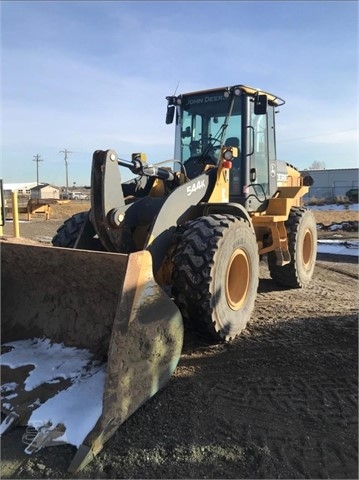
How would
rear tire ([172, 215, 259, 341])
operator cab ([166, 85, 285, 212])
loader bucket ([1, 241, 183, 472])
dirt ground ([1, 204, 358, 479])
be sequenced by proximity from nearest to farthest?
dirt ground ([1, 204, 358, 479]), loader bucket ([1, 241, 183, 472]), rear tire ([172, 215, 259, 341]), operator cab ([166, 85, 285, 212])

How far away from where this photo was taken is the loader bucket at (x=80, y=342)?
2.99 meters

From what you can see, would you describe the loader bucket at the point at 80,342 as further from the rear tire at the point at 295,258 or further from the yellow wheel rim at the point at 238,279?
the rear tire at the point at 295,258

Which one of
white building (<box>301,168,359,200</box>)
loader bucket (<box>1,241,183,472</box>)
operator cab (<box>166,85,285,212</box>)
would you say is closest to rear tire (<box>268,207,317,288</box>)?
operator cab (<box>166,85,285,212</box>)

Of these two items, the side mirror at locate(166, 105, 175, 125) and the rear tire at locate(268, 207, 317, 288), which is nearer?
the side mirror at locate(166, 105, 175, 125)

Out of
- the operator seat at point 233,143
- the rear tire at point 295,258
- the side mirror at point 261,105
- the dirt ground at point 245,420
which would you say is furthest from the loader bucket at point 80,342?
the rear tire at point 295,258

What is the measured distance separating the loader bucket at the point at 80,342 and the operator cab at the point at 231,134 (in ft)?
9.06

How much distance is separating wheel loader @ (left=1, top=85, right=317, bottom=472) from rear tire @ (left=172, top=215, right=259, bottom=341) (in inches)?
0.5

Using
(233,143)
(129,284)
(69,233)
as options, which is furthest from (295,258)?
(129,284)

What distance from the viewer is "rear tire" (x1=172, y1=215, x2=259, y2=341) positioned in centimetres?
418

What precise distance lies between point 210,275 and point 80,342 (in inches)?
51.1

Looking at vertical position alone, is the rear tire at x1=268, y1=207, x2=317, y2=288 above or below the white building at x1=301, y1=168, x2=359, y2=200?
below

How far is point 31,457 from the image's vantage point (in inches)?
110

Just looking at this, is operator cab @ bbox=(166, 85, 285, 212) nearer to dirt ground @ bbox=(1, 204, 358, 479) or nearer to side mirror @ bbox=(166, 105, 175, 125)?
side mirror @ bbox=(166, 105, 175, 125)

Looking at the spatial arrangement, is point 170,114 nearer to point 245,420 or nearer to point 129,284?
point 129,284
